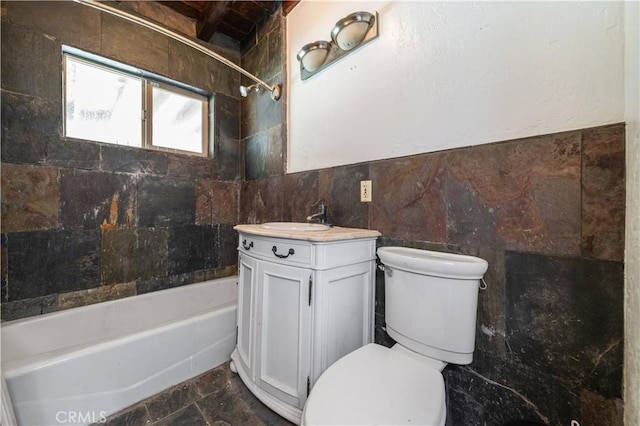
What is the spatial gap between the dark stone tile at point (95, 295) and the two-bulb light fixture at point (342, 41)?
1.99m

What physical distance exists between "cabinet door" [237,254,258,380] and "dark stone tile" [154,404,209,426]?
264 millimetres

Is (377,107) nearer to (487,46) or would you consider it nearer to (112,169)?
(487,46)

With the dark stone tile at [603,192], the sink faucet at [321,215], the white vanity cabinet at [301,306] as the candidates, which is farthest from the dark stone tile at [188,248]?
the dark stone tile at [603,192]

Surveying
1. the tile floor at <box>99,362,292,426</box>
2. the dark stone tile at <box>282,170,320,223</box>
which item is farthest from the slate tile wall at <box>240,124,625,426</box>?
the tile floor at <box>99,362,292,426</box>

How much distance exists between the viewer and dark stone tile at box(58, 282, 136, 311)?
1.57 m

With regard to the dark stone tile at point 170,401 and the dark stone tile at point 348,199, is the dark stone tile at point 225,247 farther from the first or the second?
the dark stone tile at point 348,199

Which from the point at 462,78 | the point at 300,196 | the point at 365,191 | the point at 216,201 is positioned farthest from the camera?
the point at 216,201

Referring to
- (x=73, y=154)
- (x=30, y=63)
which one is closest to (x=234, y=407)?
(x=73, y=154)

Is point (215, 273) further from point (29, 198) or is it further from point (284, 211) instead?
point (29, 198)

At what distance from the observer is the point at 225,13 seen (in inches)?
77.8

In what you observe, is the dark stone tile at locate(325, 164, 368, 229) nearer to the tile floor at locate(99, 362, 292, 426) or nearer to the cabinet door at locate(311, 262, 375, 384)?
the cabinet door at locate(311, 262, 375, 384)

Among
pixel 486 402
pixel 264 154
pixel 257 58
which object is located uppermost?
pixel 257 58

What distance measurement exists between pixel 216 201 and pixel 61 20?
1.46 m

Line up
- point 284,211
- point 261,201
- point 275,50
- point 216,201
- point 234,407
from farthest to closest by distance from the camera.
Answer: point 216,201
point 261,201
point 275,50
point 284,211
point 234,407
